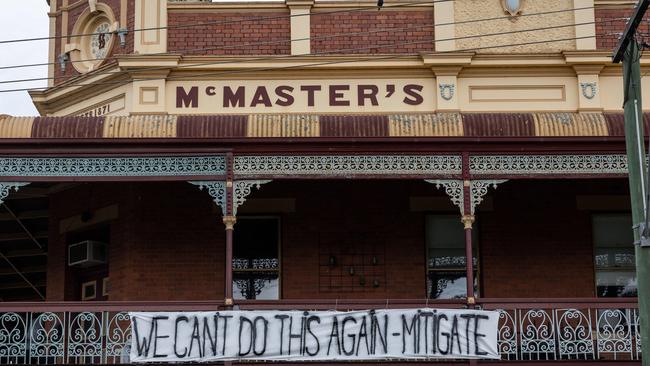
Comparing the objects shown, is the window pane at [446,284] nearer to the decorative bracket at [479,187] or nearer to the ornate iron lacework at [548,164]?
the decorative bracket at [479,187]

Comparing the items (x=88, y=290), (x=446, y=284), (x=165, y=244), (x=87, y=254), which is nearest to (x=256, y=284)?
(x=165, y=244)

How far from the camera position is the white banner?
53.6 feet

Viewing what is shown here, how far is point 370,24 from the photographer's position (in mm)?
21141

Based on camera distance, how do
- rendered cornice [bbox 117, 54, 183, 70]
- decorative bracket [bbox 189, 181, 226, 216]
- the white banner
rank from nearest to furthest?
the white banner < decorative bracket [bbox 189, 181, 226, 216] < rendered cornice [bbox 117, 54, 183, 70]

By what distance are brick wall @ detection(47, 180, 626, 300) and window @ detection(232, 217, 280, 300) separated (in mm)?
178

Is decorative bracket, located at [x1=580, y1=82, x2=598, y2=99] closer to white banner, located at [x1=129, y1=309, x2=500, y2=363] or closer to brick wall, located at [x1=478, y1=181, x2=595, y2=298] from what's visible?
brick wall, located at [x1=478, y1=181, x2=595, y2=298]

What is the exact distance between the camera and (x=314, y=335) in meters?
16.5

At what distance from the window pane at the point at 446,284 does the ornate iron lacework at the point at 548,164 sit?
109 inches

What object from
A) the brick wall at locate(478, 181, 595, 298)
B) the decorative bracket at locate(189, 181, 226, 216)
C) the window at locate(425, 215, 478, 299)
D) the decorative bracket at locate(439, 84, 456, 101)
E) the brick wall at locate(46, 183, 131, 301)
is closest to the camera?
the decorative bracket at locate(189, 181, 226, 216)

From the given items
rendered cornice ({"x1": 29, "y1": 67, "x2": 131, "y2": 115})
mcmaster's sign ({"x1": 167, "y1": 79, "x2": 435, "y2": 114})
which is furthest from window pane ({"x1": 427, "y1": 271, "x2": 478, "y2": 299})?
rendered cornice ({"x1": 29, "y1": 67, "x2": 131, "y2": 115})

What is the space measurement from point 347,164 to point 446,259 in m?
3.13

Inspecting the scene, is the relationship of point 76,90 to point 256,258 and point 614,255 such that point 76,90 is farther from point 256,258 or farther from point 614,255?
Answer: point 614,255

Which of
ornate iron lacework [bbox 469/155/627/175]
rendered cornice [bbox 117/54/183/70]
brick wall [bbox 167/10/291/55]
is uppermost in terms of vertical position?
brick wall [bbox 167/10/291/55]

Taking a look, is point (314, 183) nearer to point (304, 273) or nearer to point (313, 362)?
point (304, 273)
